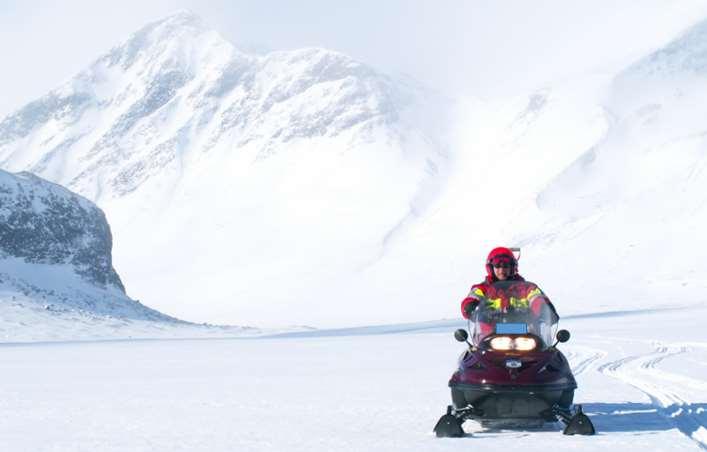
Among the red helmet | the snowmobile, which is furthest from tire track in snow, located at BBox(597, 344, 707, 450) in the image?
the red helmet

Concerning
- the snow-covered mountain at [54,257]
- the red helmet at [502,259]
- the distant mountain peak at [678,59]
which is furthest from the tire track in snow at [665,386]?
the distant mountain peak at [678,59]

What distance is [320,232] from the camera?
162375 mm

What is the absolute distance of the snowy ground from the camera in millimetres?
9406

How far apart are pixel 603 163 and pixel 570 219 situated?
A: 12.5m

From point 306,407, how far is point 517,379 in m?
4.25

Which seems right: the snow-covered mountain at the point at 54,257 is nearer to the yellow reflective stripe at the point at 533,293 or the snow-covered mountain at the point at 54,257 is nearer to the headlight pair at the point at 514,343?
the yellow reflective stripe at the point at 533,293

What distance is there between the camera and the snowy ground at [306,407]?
9406mm

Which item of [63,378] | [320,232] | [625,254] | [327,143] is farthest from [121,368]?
[327,143]

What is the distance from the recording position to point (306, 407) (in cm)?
1286

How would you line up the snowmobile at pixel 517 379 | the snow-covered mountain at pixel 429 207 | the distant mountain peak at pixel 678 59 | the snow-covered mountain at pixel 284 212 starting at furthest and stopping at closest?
1. the distant mountain peak at pixel 678 59
2. the snow-covered mountain at pixel 284 212
3. the snow-covered mountain at pixel 429 207
4. the snowmobile at pixel 517 379

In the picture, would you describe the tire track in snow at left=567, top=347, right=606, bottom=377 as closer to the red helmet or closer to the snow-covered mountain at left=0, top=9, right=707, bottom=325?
the red helmet

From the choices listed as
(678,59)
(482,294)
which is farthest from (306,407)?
(678,59)

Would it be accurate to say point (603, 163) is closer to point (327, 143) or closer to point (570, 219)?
point (570, 219)

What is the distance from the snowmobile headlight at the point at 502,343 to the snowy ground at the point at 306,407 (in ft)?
2.83
